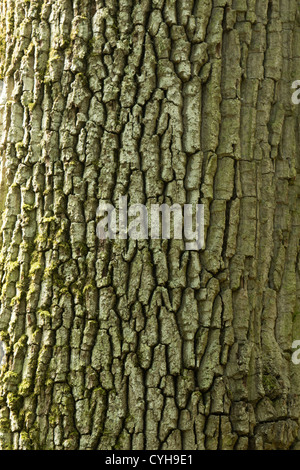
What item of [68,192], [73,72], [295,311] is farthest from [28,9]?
[295,311]

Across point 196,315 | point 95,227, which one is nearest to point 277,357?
point 196,315

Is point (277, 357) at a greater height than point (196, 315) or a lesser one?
lesser

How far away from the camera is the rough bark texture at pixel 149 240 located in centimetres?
227

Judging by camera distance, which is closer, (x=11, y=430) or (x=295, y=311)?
(x=11, y=430)

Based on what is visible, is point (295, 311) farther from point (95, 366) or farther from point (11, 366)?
point (11, 366)

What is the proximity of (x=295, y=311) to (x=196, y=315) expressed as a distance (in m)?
0.48

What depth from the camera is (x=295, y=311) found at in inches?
98.5

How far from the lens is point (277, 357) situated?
2.40 m

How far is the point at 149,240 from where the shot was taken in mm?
2338

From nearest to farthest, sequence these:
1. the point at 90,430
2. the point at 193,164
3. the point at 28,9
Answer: the point at 90,430 < the point at 193,164 < the point at 28,9

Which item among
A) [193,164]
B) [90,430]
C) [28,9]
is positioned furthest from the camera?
[28,9]

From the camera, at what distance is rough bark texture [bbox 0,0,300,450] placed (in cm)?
227
